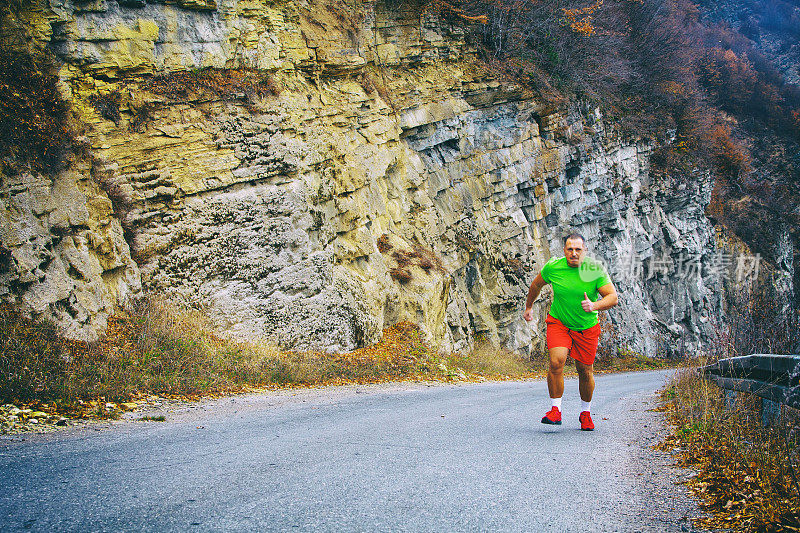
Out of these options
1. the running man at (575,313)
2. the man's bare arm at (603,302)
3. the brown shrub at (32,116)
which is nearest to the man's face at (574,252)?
the running man at (575,313)

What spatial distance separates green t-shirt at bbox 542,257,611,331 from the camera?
5.93 meters

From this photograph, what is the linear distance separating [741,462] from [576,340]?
7.42 feet

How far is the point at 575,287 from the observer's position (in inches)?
234

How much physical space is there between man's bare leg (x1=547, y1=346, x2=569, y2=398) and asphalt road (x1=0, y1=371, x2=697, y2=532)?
0.46 metres

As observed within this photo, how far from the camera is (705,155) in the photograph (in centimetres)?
3422

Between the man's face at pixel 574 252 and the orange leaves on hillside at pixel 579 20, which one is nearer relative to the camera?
the man's face at pixel 574 252

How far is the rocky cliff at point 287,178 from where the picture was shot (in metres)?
9.89

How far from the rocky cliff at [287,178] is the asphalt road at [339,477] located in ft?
14.0

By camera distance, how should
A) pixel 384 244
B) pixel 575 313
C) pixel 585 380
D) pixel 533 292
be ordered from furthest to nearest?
1. pixel 384 244
2. pixel 533 292
3. pixel 585 380
4. pixel 575 313

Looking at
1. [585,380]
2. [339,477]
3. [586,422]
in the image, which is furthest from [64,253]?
[586,422]

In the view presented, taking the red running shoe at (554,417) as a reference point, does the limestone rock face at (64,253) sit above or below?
above

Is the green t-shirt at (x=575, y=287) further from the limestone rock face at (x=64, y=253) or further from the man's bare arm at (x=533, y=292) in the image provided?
the limestone rock face at (x=64, y=253)

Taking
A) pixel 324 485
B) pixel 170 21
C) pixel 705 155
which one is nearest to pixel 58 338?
pixel 324 485

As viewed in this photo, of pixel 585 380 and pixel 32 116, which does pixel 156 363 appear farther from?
pixel 585 380
